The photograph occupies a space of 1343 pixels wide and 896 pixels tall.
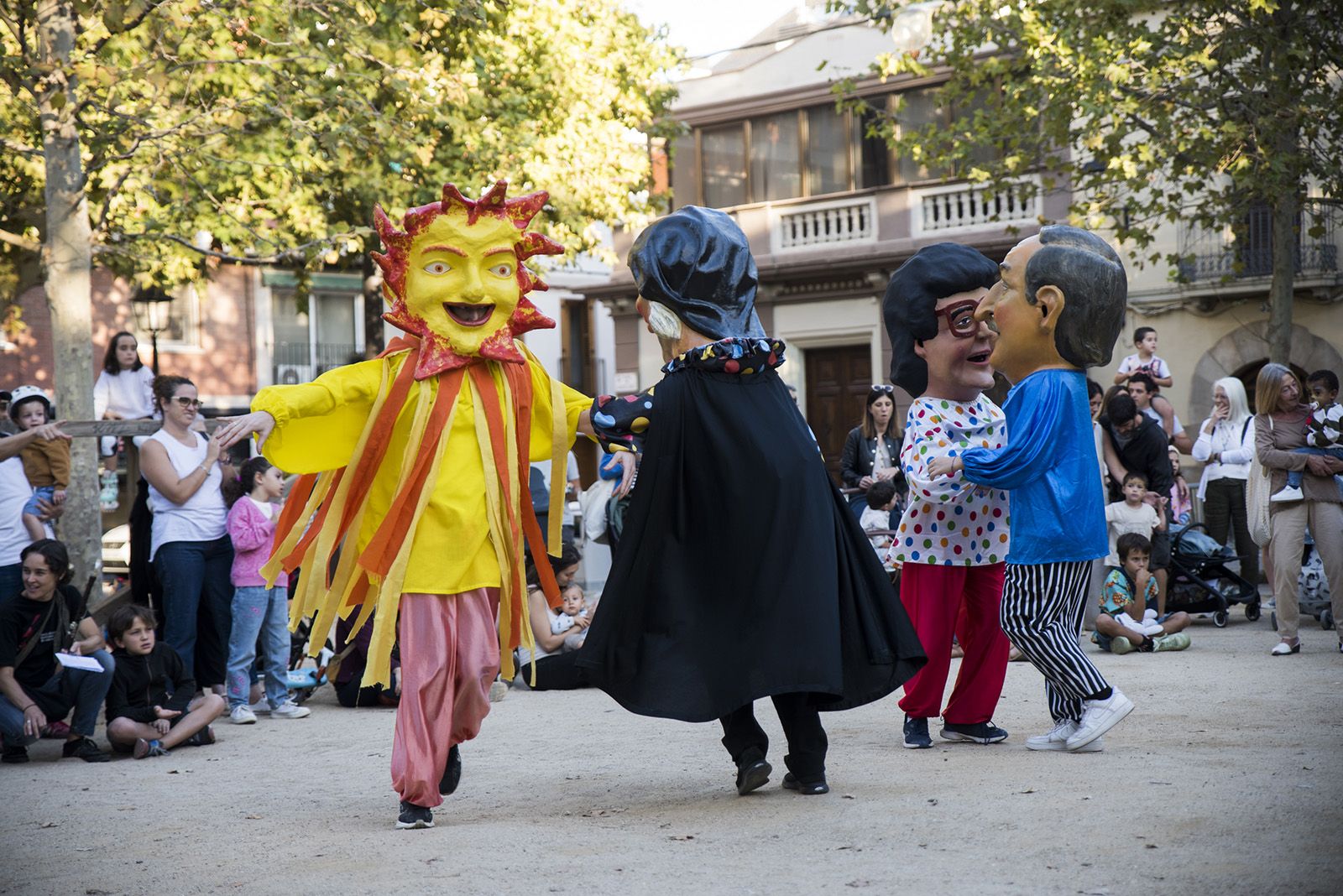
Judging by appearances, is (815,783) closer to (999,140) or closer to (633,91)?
(999,140)

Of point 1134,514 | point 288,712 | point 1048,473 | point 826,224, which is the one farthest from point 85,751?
point 826,224

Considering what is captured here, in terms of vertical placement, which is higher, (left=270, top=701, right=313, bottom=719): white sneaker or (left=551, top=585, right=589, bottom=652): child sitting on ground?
(left=551, top=585, right=589, bottom=652): child sitting on ground

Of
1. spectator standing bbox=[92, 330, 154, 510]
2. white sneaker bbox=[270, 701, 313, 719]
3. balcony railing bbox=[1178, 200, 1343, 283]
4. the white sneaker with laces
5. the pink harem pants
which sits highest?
balcony railing bbox=[1178, 200, 1343, 283]

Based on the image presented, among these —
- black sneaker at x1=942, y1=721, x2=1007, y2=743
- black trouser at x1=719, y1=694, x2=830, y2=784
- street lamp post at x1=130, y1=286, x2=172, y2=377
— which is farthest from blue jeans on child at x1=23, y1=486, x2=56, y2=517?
street lamp post at x1=130, y1=286, x2=172, y2=377

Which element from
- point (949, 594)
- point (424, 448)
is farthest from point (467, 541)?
point (949, 594)

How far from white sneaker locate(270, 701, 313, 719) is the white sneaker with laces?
232 inches

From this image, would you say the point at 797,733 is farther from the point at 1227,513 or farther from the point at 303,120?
the point at 1227,513

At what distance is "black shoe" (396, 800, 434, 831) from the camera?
5.07 meters

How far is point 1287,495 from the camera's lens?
9.31 metres

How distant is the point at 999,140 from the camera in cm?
1661

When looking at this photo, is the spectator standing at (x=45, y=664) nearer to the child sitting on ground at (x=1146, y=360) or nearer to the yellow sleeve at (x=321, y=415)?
the yellow sleeve at (x=321, y=415)

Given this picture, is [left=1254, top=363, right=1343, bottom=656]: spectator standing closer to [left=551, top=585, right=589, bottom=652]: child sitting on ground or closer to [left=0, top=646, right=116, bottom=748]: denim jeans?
[left=551, top=585, right=589, bottom=652]: child sitting on ground

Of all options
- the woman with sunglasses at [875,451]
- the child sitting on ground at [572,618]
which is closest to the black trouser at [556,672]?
the child sitting on ground at [572,618]

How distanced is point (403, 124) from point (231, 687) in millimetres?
4564
